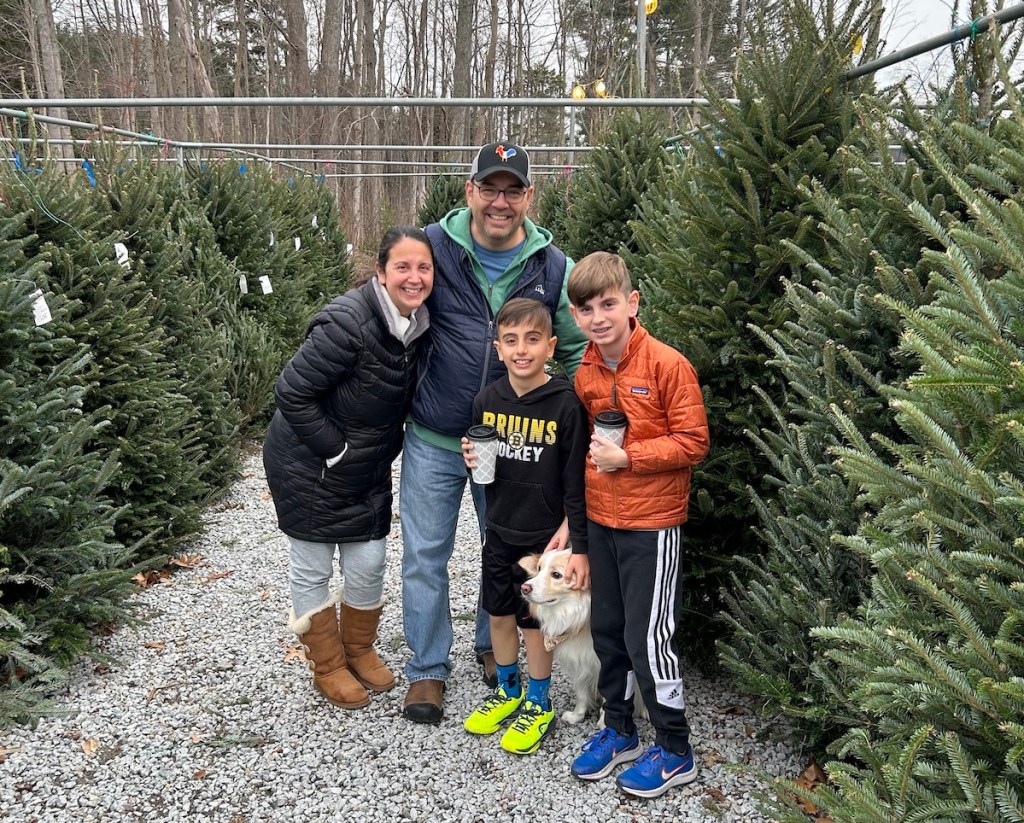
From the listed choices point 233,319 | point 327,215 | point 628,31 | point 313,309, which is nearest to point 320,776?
point 233,319

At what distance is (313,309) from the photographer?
10.2 m

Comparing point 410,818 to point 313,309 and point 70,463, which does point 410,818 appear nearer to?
point 70,463

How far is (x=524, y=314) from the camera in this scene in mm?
2938

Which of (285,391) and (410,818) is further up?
(285,391)

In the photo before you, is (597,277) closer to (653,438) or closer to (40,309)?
(653,438)

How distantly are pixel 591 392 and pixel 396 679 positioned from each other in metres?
1.93

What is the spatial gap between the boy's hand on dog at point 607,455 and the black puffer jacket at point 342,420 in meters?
1.02

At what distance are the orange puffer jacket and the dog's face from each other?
276mm

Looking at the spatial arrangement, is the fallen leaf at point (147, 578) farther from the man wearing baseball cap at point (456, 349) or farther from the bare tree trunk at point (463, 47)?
the bare tree trunk at point (463, 47)

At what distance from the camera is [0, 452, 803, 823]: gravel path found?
9.59 ft

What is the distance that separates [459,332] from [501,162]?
75 centimetres

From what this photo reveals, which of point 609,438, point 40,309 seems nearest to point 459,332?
point 609,438

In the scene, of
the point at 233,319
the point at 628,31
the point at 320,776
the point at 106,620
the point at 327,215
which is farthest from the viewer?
the point at 628,31

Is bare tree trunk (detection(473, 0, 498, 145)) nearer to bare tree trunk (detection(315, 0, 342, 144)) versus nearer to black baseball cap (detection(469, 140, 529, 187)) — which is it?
bare tree trunk (detection(315, 0, 342, 144))
